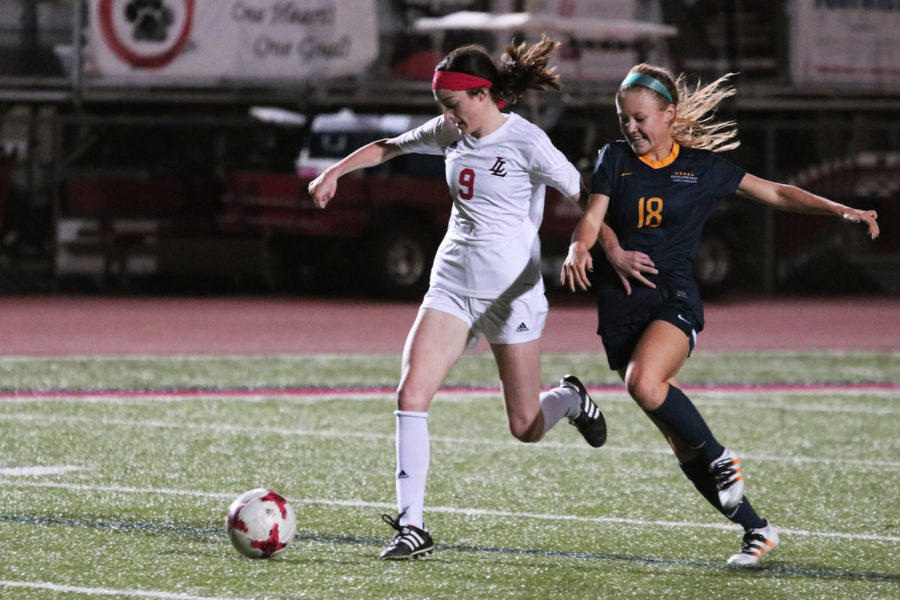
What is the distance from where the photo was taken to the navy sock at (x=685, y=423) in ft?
21.4

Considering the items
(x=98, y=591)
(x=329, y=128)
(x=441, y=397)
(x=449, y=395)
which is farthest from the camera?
(x=329, y=128)

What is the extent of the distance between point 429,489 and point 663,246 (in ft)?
7.38

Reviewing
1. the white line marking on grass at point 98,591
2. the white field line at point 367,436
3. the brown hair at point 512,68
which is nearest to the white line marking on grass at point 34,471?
the white field line at point 367,436

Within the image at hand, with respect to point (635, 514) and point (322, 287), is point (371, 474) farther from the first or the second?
point (322, 287)

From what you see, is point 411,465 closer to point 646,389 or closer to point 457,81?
point 646,389

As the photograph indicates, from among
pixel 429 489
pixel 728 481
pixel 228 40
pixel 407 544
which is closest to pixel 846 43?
pixel 228 40

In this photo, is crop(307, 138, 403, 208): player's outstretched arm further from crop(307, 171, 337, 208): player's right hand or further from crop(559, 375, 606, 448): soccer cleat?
crop(559, 375, 606, 448): soccer cleat

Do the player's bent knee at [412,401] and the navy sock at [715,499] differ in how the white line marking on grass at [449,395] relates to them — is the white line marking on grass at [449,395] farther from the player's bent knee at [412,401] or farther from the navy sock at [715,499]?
the player's bent knee at [412,401]

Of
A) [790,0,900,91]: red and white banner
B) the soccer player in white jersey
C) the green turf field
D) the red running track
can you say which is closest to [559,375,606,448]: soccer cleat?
the green turf field

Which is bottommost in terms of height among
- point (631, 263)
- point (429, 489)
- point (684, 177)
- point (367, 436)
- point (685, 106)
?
point (367, 436)

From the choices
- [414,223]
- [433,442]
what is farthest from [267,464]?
[414,223]

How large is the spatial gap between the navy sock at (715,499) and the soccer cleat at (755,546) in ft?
0.10

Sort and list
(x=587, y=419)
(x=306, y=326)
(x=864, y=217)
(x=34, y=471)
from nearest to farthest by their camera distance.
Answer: (x=864, y=217), (x=587, y=419), (x=34, y=471), (x=306, y=326)

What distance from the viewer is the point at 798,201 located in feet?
21.7
